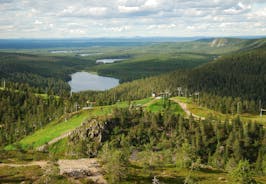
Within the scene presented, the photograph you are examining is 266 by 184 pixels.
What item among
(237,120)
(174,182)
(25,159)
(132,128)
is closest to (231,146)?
(237,120)

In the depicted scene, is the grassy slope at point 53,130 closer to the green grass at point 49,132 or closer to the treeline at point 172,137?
the green grass at point 49,132

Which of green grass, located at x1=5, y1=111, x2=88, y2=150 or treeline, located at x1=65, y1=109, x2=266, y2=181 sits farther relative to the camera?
green grass, located at x1=5, y1=111, x2=88, y2=150

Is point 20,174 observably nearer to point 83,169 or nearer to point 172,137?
point 83,169

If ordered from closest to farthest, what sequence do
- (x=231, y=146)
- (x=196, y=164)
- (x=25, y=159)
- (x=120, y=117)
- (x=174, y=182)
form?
(x=174, y=182), (x=196, y=164), (x=25, y=159), (x=231, y=146), (x=120, y=117)

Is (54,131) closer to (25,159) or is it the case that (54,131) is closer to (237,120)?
(25,159)

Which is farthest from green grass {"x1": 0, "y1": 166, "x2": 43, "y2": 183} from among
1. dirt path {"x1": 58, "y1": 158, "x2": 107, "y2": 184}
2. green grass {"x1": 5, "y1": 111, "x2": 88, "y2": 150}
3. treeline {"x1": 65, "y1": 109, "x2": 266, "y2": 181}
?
green grass {"x1": 5, "y1": 111, "x2": 88, "y2": 150}

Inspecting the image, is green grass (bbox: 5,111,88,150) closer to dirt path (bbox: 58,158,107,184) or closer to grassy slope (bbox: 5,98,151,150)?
grassy slope (bbox: 5,98,151,150)
